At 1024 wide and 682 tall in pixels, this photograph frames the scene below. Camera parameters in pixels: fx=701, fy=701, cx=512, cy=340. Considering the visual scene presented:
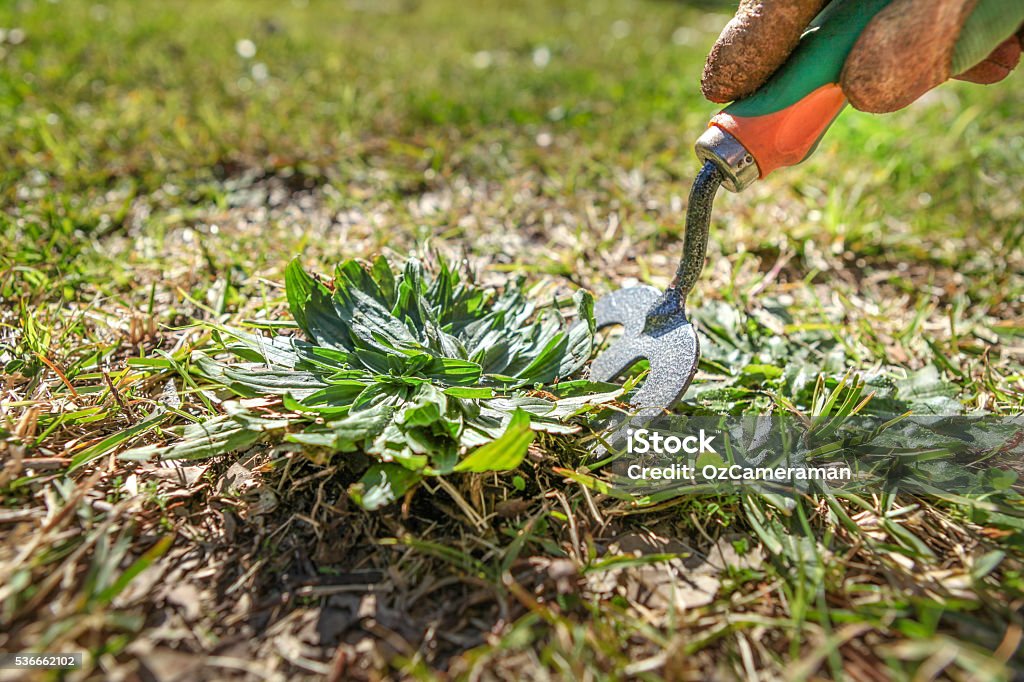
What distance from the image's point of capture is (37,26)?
12.4 ft

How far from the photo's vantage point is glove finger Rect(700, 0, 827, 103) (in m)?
1.41

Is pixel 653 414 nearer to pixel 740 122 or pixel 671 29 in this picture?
pixel 740 122

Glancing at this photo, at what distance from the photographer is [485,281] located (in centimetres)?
218

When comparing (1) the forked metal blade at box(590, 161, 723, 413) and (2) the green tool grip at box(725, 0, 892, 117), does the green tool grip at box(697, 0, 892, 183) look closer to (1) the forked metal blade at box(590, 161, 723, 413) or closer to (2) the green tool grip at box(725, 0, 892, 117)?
(2) the green tool grip at box(725, 0, 892, 117)

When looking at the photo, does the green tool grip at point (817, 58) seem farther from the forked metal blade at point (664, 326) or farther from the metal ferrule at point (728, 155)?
the forked metal blade at point (664, 326)

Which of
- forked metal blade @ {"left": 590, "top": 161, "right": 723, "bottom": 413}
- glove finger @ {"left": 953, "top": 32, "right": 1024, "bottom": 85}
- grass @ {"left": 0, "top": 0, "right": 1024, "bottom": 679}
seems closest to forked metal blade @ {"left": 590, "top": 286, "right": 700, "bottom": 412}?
forked metal blade @ {"left": 590, "top": 161, "right": 723, "bottom": 413}

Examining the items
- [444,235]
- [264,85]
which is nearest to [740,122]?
[444,235]

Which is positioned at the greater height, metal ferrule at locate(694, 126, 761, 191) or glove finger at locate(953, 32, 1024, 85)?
glove finger at locate(953, 32, 1024, 85)

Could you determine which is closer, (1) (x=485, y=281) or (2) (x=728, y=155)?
(2) (x=728, y=155)

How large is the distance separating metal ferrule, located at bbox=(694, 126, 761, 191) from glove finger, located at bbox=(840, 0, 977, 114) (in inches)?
8.9

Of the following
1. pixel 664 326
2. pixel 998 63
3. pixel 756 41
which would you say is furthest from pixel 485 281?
pixel 998 63

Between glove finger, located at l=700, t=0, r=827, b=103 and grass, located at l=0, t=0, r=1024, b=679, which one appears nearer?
grass, located at l=0, t=0, r=1024, b=679

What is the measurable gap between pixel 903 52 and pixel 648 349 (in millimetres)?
773

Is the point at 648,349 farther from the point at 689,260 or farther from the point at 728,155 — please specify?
the point at 728,155
